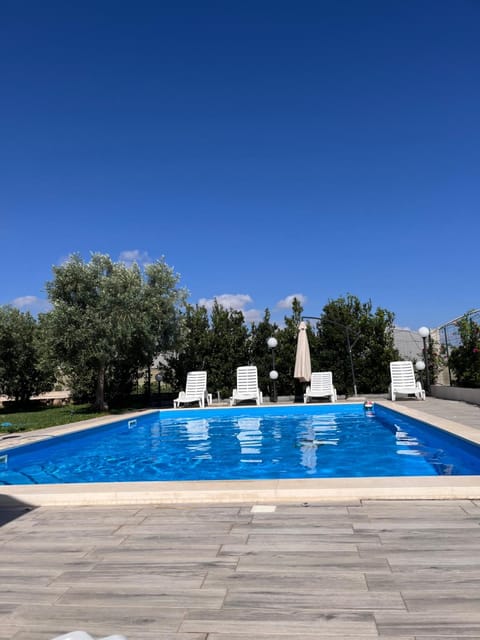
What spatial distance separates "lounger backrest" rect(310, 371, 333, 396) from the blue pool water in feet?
6.70

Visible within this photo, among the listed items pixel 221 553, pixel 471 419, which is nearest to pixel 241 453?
pixel 471 419

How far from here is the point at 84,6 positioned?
10.0m

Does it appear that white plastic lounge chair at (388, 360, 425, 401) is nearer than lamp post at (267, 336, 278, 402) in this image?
Yes

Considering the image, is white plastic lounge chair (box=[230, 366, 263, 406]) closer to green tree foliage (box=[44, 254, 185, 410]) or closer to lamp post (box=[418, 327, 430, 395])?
green tree foliage (box=[44, 254, 185, 410])

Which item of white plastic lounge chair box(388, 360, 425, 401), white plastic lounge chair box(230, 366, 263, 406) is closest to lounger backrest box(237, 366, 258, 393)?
white plastic lounge chair box(230, 366, 263, 406)

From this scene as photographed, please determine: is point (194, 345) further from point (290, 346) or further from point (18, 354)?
point (18, 354)

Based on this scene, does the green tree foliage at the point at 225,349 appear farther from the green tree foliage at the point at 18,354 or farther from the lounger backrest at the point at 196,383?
the green tree foliage at the point at 18,354

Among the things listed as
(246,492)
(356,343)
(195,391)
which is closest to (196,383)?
(195,391)

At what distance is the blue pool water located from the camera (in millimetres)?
6273

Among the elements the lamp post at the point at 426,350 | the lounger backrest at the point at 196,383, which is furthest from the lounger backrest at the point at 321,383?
the lounger backrest at the point at 196,383

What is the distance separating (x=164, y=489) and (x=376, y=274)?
17180mm

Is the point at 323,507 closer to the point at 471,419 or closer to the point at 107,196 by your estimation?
the point at 471,419

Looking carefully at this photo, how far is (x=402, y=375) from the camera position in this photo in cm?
1399

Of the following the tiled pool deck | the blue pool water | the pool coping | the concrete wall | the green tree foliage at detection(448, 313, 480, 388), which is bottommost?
the blue pool water
